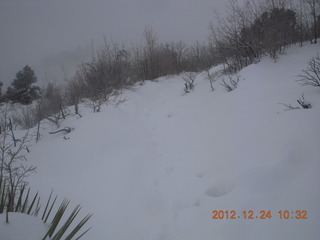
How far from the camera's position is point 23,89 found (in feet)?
80.1

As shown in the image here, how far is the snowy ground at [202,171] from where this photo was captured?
2119 millimetres

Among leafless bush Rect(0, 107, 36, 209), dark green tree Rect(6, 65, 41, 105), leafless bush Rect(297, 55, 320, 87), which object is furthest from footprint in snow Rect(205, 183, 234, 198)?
dark green tree Rect(6, 65, 41, 105)

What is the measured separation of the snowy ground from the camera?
2.12 m

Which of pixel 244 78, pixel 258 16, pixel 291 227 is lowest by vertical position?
pixel 291 227

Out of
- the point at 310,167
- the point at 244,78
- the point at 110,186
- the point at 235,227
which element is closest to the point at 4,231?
the point at 110,186

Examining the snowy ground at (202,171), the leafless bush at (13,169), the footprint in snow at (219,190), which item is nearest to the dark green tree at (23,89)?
the leafless bush at (13,169)

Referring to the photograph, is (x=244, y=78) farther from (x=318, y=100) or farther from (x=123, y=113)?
(x=123, y=113)

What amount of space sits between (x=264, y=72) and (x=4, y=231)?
820cm

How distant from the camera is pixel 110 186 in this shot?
10.9 feet

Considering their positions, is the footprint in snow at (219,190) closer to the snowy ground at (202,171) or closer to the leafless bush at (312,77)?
the snowy ground at (202,171)
